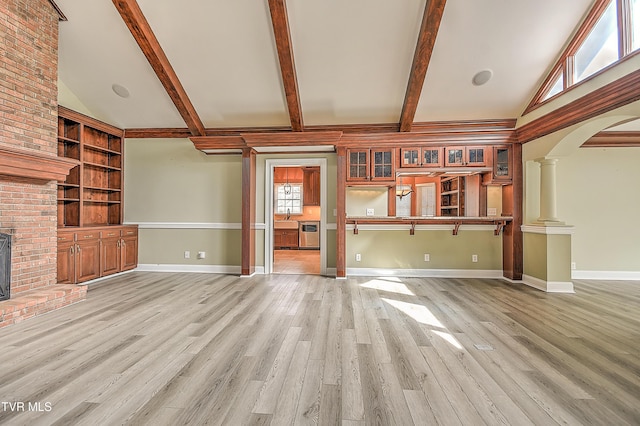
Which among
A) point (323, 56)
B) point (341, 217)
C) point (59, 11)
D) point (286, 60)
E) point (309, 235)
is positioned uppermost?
point (59, 11)

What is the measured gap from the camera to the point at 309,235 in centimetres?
931

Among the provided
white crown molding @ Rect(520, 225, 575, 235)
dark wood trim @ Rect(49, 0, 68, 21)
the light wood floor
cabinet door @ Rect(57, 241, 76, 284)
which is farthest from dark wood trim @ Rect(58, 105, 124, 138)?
white crown molding @ Rect(520, 225, 575, 235)

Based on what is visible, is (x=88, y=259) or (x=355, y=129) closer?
(x=88, y=259)

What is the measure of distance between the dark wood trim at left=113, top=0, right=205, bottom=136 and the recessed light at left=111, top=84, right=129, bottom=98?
2.71ft

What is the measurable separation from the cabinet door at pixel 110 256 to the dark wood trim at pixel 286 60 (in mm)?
3674

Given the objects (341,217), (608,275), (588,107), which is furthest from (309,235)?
(588,107)

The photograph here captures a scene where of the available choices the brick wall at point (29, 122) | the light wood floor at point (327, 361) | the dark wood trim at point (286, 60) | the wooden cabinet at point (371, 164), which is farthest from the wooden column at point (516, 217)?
the brick wall at point (29, 122)

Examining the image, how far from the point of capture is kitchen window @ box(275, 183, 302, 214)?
955cm

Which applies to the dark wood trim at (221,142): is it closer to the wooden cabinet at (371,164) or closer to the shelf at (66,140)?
the shelf at (66,140)

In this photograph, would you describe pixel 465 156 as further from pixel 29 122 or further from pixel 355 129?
pixel 29 122

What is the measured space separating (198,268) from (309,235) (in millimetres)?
4131

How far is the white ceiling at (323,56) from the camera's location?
374cm

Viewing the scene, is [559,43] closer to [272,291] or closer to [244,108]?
[244,108]

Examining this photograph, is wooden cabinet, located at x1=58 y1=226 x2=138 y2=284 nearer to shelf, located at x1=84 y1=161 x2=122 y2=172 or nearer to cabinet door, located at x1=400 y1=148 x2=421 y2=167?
shelf, located at x1=84 y1=161 x2=122 y2=172
